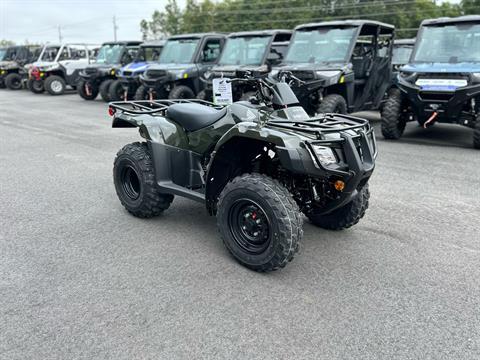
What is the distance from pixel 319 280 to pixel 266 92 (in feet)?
5.12

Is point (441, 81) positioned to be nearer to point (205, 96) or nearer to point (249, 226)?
point (249, 226)

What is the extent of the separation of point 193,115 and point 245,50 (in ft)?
27.6

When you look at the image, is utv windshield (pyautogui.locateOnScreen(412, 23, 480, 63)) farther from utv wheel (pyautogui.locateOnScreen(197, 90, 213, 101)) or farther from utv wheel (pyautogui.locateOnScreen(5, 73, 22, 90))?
utv wheel (pyautogui.locateOnScreen(5, 73, 22, 90))

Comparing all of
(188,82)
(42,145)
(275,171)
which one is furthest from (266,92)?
(188,82)

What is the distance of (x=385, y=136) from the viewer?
880cm

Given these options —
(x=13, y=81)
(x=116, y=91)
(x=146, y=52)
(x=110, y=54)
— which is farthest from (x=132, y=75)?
(x=13, y=81)

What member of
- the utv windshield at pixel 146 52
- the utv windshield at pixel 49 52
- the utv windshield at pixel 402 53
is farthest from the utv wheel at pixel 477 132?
the utv windshield at pixel 49 52

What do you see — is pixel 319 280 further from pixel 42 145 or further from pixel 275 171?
pixel 42 145

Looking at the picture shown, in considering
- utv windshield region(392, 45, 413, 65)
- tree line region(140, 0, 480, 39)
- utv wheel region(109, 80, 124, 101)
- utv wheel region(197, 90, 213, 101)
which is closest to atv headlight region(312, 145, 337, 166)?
utv wheel region(197, 90, 213, 101)

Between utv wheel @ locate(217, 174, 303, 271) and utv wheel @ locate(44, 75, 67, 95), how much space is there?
61.0 ft

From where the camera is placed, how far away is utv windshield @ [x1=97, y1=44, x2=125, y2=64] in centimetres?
1716

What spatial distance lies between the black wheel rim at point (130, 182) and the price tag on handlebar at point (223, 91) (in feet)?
3.94

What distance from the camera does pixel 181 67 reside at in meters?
12.8

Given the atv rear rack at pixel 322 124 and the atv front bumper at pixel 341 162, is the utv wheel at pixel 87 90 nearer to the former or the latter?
the atv rear rack at pixel 322 124
